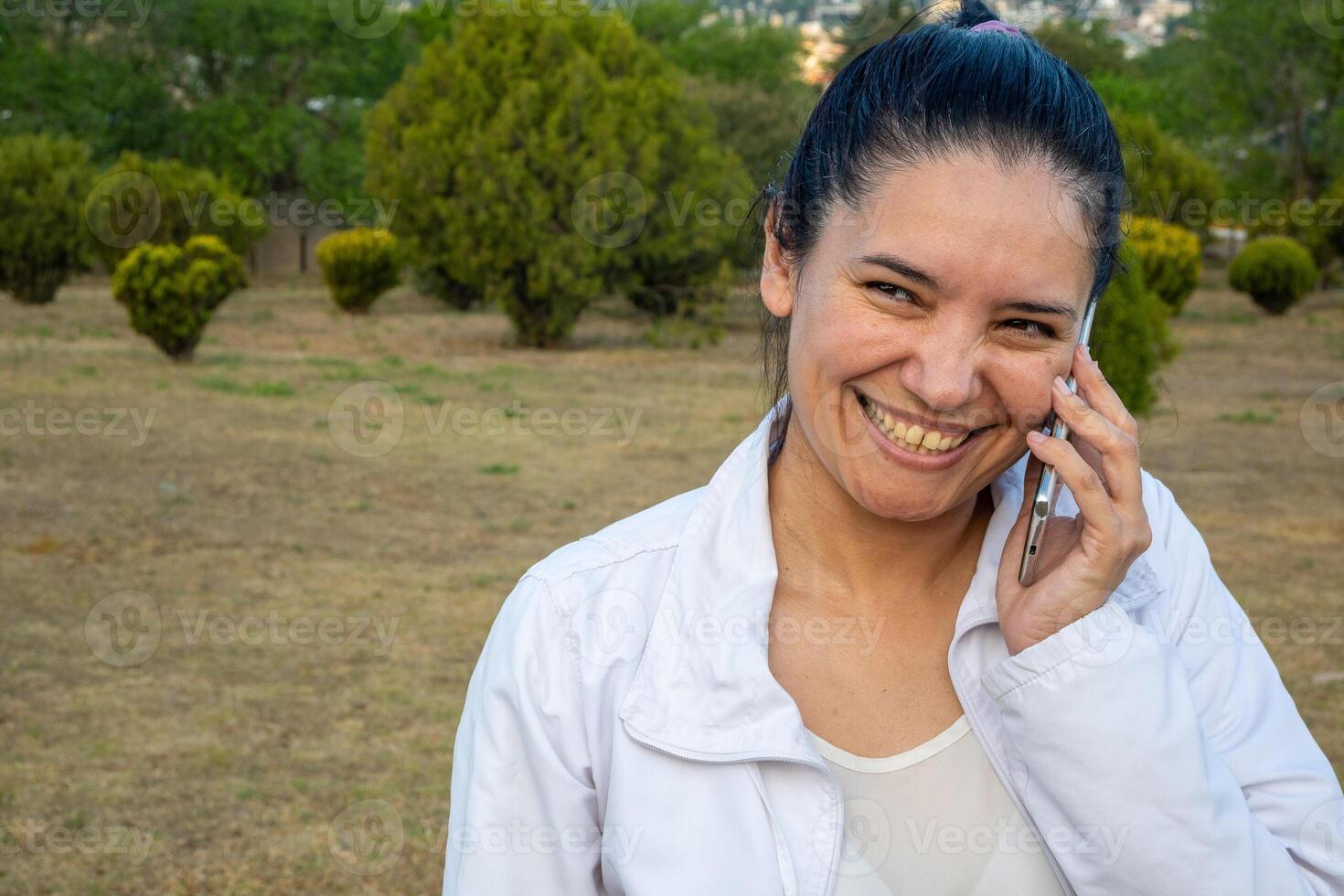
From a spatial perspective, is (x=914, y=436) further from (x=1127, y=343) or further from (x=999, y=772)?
(x=1127, y=343)

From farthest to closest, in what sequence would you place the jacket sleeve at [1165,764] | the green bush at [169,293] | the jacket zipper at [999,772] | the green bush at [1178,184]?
the green bush at [1178,184] → the green bush at [169,293] → the jacket zipper at [999,772] → the jacket sleeve at [1165,764]

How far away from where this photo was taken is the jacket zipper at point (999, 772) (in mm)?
1722

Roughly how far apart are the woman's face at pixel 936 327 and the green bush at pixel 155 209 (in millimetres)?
23367

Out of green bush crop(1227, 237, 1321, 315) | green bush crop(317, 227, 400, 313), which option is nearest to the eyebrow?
green bush crop(317, 227, 400, 313)

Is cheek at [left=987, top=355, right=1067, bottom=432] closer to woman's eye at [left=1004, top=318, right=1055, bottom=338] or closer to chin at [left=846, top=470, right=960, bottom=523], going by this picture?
woman's eye at [left=1004, top=318, right=1055, bottom=338]

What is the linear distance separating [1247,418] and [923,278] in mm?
12356

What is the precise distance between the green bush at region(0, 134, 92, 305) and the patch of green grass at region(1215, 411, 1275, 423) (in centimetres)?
1728

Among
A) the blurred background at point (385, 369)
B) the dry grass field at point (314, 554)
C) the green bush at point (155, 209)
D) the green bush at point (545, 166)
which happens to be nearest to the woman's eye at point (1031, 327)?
the blurred background at point (385, 369)

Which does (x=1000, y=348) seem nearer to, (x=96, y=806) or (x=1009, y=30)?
(x=1009, y=30)

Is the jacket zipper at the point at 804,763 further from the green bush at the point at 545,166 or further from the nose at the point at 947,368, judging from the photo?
the green bush at the point at 545,166

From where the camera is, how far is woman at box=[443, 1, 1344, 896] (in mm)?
1658

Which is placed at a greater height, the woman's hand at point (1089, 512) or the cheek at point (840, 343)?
the cheek at point (840, 343)

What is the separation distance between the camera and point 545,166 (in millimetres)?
17125

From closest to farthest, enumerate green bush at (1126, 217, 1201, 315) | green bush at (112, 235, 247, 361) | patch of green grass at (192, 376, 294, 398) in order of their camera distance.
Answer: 1. patch of green grass at (192, 376, 294, 398)
2. green bush at (112, 235, 247, 361)
3. green bush at (1126, 217, 1201, 315)
